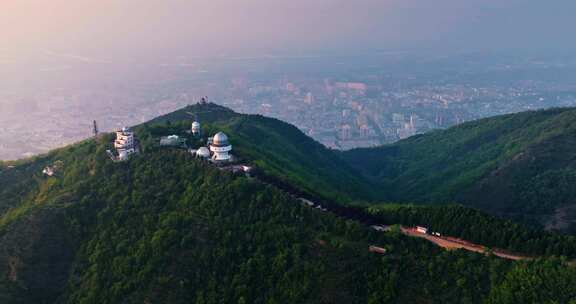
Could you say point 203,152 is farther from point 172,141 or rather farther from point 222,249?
point 222,249

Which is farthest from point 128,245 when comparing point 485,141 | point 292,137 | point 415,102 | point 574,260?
point 415,102

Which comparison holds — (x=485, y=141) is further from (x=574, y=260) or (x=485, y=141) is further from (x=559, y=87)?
(x=559, y=87)

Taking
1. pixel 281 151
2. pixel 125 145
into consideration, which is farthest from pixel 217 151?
pixel 281 151

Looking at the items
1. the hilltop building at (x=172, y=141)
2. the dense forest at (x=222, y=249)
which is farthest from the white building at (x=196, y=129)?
the dense forest at (x=222, y=249)

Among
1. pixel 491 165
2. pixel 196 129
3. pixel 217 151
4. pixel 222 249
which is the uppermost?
pixel 196 129

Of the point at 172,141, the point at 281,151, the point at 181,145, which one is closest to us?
the point at 172,141

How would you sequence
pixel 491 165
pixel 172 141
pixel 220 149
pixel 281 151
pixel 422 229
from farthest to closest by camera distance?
pixel 281 151 < pixel 491 165 < pixel 172 141 < pixel 220 149 < pixel 422 229
